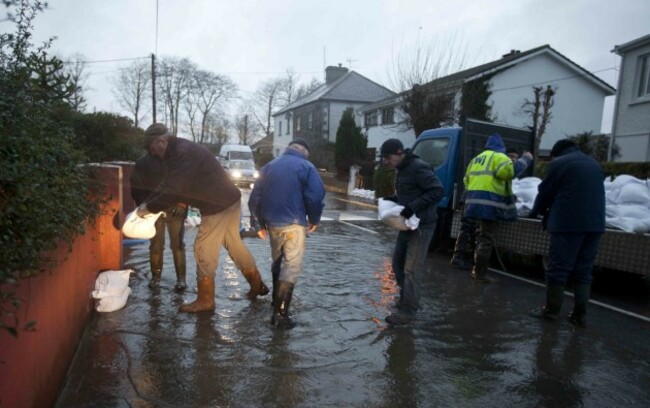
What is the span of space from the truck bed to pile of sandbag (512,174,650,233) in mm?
143

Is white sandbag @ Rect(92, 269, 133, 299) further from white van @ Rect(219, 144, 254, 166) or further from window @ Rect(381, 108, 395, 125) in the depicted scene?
window @ Rect(381, 108, 395, 125)

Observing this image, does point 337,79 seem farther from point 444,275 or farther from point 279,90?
point 444,275

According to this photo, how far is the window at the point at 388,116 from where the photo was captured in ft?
95.9

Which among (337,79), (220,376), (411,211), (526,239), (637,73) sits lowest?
(220,376)

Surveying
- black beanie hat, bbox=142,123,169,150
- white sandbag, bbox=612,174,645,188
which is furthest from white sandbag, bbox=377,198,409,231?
white sandbag, bbox=612,174,645,188

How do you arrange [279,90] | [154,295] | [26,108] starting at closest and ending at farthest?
1. [26,108]
2. [154,295]
3. [279,90]

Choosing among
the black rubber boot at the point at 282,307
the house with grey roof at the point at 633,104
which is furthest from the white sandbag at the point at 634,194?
the house with grey roof at the point at 633,104

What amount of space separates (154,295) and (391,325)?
2.53 metres

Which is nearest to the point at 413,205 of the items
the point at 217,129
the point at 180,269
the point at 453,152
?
the point at 180,269

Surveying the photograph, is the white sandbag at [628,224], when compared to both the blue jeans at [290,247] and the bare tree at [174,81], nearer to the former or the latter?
the blue jeans at [290,247]

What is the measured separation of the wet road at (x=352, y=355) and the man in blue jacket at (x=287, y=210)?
38 cm

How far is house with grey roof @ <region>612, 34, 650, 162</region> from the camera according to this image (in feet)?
55.4

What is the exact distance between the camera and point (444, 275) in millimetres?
6785

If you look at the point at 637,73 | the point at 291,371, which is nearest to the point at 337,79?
the point at 637,73
